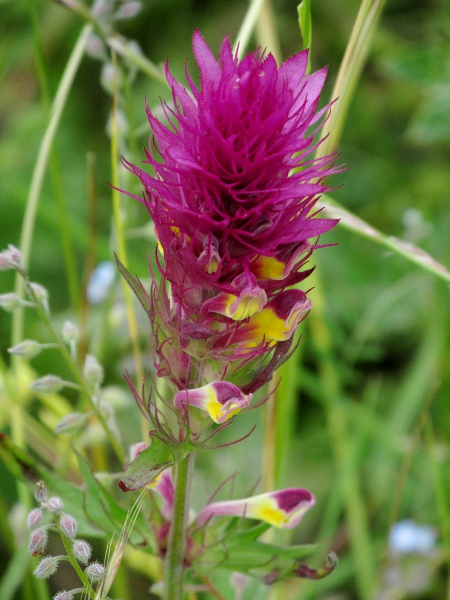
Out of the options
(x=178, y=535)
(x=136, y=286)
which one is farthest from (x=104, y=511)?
(x=136, y=286)

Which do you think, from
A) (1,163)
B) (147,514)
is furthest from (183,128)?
(1,163)

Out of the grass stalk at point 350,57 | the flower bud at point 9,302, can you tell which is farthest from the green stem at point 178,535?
the grass stalk at point 350,57

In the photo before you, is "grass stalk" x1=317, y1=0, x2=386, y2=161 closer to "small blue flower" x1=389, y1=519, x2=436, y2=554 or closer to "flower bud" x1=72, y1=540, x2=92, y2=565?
"flower bud" x1=72, y1=540, x2=92, y2=565

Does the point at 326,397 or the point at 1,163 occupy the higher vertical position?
the point at 1,163

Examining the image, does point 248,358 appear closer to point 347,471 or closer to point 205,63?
point 205,63

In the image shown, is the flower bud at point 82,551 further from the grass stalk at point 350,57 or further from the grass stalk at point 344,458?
the grass stalk at point 344,458

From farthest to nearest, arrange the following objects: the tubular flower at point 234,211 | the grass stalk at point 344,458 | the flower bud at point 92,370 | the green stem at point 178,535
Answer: the grass stalk at point 344,458, the flower bud at point 92,370, the green stem at point 178,535, the tubular flower at point 234,211

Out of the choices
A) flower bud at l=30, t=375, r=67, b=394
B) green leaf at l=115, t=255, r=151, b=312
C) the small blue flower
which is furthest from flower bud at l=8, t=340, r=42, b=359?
the small blue flower
